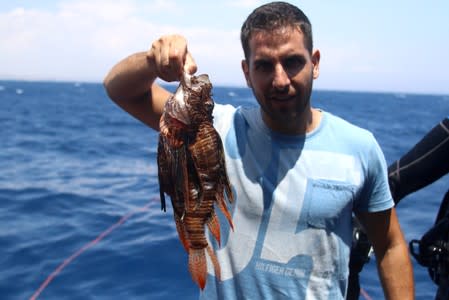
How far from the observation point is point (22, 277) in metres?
6.89

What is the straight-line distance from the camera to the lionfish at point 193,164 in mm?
2373

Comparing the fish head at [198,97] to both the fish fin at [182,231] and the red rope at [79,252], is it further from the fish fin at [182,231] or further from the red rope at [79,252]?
the red rope at [79,252]

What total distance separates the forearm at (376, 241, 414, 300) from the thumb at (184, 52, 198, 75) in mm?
1945

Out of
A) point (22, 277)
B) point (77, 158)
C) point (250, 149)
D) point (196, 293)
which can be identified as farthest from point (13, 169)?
point (250, 149)

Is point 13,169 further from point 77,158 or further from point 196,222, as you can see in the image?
point 196,222

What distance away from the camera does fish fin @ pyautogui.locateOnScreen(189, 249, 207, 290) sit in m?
2.52

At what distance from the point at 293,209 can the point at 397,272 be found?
1007mm

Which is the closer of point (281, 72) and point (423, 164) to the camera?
point (281, 72)

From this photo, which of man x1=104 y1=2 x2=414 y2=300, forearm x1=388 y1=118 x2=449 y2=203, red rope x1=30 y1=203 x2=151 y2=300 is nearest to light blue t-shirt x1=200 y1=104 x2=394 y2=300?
man x1=104 y1=2 x2=414 y2=300

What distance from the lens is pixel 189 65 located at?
8.19 ft

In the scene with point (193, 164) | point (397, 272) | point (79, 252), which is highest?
point (193, 164)

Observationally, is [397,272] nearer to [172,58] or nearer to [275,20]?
[275,20]

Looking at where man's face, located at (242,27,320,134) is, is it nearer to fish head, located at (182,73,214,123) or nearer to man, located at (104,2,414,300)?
man, located at (104,2,414,300)

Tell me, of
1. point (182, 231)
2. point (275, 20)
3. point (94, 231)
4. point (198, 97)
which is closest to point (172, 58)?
point (198, 97)
